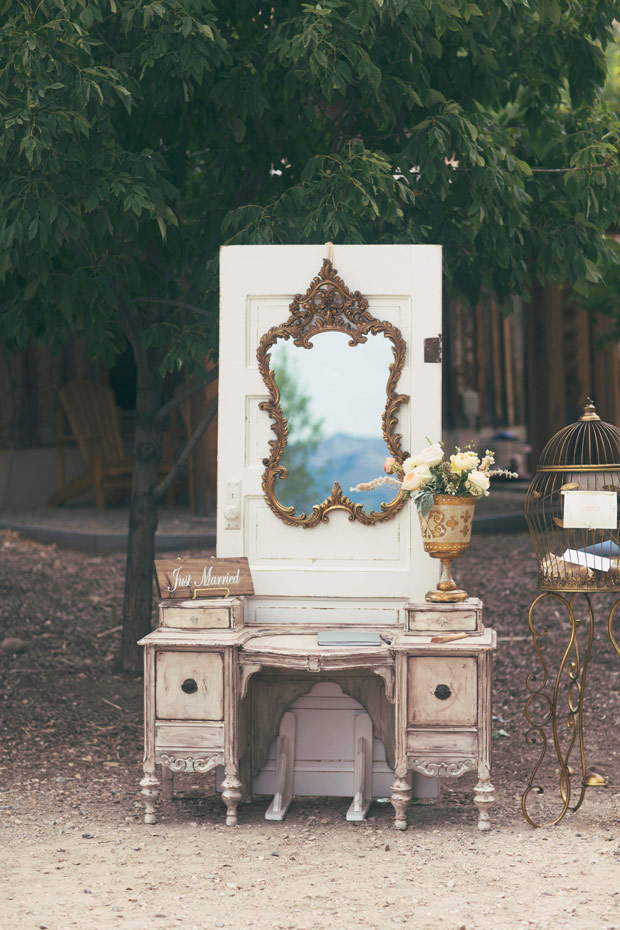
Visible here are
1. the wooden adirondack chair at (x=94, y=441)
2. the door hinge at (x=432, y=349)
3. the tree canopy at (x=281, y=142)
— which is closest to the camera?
the door hinge at (x=432, y=349)

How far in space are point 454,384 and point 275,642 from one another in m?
10.6

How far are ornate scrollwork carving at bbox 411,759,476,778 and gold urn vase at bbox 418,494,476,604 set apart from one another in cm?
62

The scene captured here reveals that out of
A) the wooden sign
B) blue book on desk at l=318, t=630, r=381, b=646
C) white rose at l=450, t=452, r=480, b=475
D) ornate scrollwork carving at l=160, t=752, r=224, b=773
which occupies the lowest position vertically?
ornate scrollwork carving at l=160, t=752, r=224, b=773

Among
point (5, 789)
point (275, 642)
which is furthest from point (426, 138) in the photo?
point (5, 789)

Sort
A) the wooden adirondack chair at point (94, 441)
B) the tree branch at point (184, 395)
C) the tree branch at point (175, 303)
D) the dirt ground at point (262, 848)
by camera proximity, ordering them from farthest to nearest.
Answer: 1. the wooden adirondack chair at point (94, 441)
2. the tree branch at point (184, 395)
3. the tree branch at point (175, 303)
4. the dirt ground at point (262, 848)

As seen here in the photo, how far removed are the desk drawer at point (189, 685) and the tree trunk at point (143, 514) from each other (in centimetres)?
251

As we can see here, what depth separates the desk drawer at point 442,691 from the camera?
482 centimetres

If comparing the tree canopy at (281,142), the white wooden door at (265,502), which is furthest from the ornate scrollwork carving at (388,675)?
the tree canopy at (281,142)

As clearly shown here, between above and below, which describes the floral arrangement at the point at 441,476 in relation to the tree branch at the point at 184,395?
below

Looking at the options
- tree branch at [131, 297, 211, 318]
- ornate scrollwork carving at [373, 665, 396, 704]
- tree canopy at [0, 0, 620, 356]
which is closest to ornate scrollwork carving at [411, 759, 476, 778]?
ornate scrollwork carving at [373, 665, 396, 704]

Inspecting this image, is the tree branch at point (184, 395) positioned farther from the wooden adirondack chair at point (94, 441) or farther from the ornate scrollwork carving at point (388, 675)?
the wooden adirondack chair at point (94, 441)

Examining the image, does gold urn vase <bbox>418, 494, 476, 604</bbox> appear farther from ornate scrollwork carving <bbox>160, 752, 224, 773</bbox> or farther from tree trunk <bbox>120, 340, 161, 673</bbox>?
tree trunk <bbox>120, 340, 161, 673</bbox>

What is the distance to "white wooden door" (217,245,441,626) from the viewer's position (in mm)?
5281

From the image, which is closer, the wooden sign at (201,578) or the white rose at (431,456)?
the white rose at (431,456)
